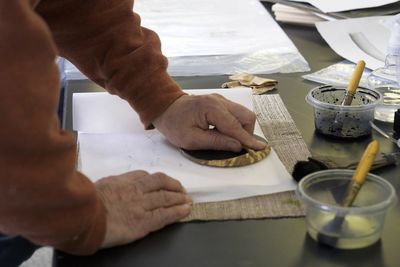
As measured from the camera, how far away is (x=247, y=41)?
128cm

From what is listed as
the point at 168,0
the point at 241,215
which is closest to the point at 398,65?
the point at 241,215

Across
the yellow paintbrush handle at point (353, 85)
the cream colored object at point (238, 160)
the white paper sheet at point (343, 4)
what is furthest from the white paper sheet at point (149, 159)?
the white paper sheet at point (343, 4)

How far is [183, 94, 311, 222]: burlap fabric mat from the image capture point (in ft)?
2.21

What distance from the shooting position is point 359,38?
1.27 m

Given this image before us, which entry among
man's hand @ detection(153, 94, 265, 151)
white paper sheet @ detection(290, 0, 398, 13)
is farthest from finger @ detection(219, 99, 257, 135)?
white paper sheet @ detection(290, 0, 398, 13)

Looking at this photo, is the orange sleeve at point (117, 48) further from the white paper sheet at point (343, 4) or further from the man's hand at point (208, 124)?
the white paper sheet at point (343, 4)

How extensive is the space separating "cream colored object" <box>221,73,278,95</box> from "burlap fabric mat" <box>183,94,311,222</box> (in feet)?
0.11

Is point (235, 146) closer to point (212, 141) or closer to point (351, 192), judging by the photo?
point (212, 141)

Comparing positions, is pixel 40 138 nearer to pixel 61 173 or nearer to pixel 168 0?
pixel 61 173

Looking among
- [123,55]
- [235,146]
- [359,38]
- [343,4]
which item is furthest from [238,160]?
[343,4]

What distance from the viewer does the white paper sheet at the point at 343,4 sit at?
144cm

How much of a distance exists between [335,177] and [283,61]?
1.72 feet

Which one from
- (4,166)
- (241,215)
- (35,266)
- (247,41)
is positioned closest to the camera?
(4,166)

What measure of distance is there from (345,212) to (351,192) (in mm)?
37
